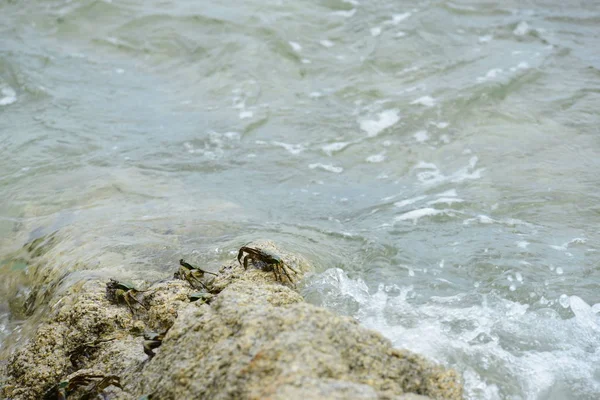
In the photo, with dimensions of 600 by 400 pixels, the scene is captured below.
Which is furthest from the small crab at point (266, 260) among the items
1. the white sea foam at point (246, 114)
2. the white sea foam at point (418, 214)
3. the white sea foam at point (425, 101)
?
the white sea foam at point (425, 101)

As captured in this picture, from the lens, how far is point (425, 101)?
751 cm

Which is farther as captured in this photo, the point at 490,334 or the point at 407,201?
the point at 407,201

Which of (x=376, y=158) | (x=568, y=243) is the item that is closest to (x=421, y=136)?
(x=376, y=158)

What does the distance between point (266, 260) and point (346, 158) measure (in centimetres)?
287

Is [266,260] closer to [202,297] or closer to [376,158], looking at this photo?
[202,297]

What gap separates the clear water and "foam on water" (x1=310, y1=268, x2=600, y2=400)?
0.5 inches

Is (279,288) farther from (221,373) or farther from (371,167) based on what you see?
(371,167)

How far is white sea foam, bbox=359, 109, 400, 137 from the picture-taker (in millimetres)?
7004

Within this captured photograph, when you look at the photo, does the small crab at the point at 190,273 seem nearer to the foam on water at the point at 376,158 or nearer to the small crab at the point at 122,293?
the small crab at the point at 122,293

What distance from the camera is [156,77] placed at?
8.60m

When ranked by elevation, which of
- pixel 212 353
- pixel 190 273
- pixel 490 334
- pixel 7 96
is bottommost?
pixel 7 96

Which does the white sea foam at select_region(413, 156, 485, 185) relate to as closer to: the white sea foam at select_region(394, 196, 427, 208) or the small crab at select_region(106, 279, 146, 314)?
the white sea foam at select_region(394, 196, 427, 208)

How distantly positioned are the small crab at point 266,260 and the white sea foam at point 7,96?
527 centimetres

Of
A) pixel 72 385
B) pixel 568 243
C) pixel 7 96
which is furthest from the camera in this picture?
pixel 7 96
